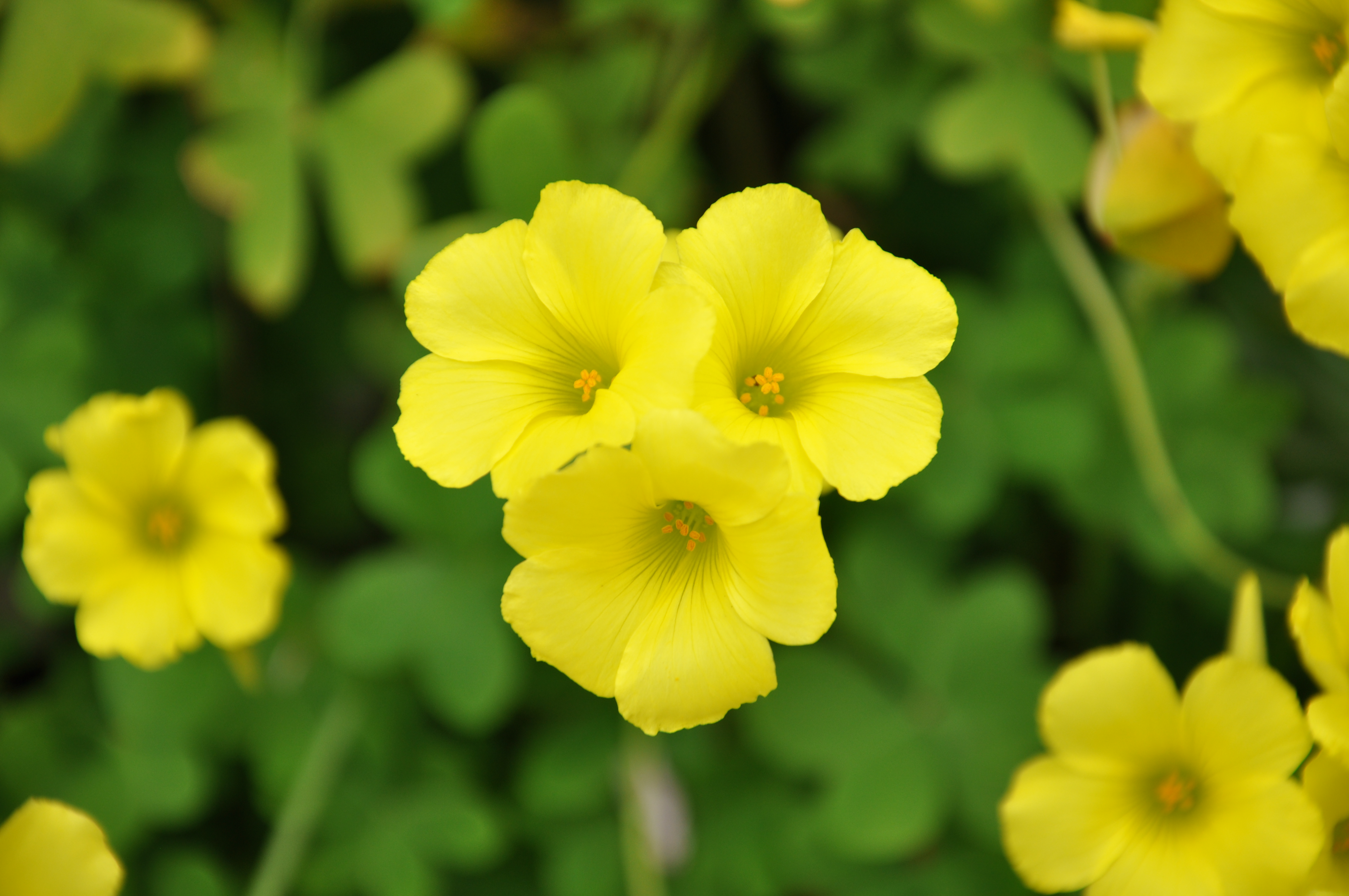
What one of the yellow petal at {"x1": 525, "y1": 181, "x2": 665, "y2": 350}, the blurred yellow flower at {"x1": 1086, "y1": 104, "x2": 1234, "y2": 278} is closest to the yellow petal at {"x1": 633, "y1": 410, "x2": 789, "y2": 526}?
the yellow petal at {"x1": 525, "y1": 181, "x2": 665, "y2": 350}

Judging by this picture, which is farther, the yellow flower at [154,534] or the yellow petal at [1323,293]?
the yellow flower at [154,534]

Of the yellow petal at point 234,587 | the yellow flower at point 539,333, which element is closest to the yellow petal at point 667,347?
the yellow flower at point 539,333

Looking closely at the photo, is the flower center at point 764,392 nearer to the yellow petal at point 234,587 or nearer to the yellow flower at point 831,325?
the yellow flower at point 831,325

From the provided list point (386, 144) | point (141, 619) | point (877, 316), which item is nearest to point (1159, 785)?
point (877, 316)

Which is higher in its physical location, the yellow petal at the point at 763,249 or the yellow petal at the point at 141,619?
the yellow petal at the point at 763,249

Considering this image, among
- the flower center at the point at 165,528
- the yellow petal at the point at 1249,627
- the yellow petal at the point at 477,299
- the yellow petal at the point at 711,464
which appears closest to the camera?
the yellow petal at the point at 711,464

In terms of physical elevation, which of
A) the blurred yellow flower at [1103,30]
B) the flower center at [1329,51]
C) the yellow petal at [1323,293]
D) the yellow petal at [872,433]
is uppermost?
the flower center at [1329,51]

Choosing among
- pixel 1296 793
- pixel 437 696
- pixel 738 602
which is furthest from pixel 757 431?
pixel 437 696
